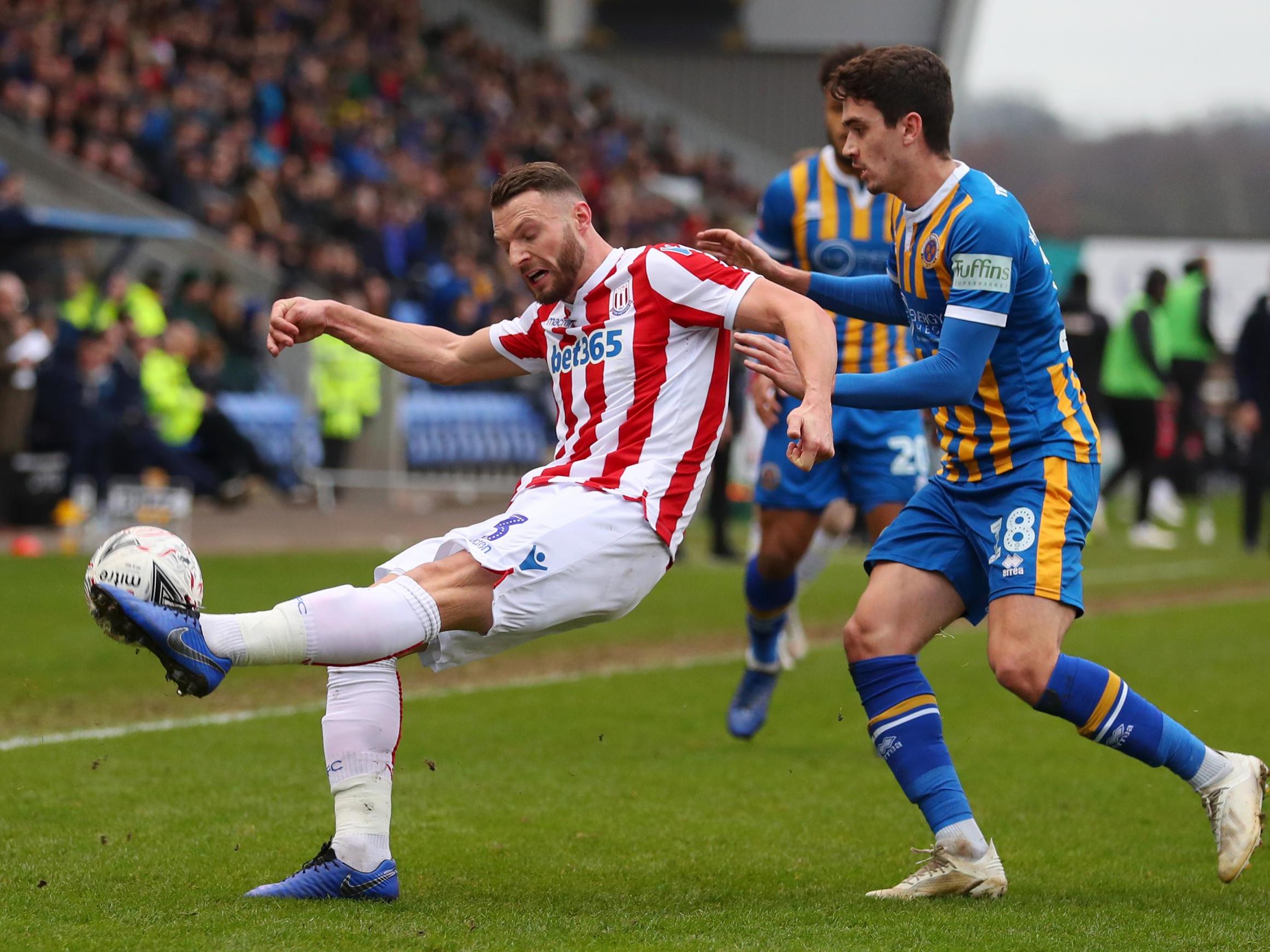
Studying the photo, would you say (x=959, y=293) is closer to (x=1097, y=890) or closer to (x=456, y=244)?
(x=1097, y=890)

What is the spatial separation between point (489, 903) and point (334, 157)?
21424mm

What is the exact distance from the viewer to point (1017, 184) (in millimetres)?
40125

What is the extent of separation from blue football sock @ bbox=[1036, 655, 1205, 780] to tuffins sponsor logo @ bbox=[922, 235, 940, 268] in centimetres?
113

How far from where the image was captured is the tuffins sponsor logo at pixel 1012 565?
4430mm

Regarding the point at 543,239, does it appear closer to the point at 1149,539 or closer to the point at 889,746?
the point at 889,746

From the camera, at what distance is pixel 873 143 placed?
4.46m

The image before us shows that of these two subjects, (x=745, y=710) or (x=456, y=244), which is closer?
(x=745, y=710)

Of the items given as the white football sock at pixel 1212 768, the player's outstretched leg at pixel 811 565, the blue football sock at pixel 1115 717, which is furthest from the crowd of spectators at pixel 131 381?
the white football sock at pixel 1212 768

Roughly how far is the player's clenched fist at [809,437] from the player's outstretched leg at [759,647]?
3.05m

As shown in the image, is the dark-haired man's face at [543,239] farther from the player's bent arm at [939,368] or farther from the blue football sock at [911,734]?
the blue football sock at [911,734]

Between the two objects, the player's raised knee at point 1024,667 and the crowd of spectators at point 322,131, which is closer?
the player's raised knee at point 1024,667

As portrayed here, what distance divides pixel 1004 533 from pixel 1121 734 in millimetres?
631

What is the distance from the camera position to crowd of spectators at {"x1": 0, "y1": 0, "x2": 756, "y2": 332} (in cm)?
2056

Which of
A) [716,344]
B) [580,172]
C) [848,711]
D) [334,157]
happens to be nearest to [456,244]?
[334,157]
